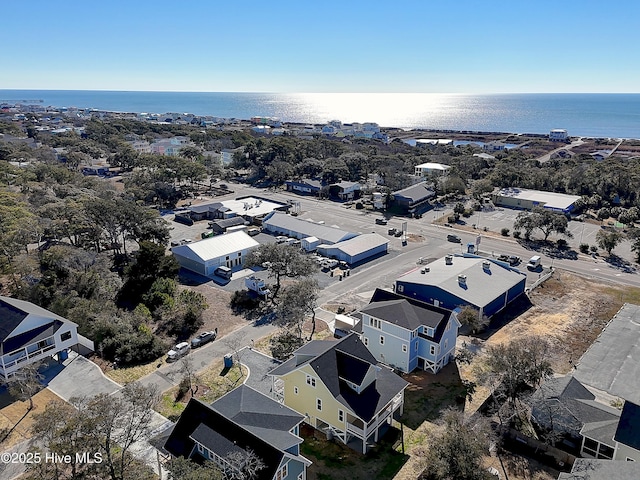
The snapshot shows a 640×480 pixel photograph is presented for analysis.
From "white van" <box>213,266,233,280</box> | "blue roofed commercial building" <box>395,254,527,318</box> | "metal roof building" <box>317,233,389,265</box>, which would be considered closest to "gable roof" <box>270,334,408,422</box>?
"blue roofed commercial building" <box>395,254,527,318</box>

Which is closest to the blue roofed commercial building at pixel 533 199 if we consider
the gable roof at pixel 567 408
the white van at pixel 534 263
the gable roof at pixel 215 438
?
the white van at pixel 534 263

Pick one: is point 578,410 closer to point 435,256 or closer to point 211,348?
point 211,348

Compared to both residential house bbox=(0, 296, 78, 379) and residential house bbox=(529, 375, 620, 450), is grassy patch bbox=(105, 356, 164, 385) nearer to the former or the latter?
residential house bbox=(0, 296, 78, 379)

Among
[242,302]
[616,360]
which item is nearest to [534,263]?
[616,360]

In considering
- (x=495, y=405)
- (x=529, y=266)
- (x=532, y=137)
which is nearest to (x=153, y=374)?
(x=495, y=405)

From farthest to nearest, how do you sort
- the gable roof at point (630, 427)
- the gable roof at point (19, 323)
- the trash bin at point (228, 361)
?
1. the trash bin at point (228, 361)
2. the gable roof at point (19, 323)
3. the gable roof at point (630, 427)

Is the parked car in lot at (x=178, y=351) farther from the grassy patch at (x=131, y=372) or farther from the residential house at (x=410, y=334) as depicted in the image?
the residential house at (x=410, y=334)
